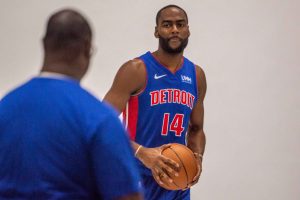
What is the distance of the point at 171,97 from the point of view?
3490 mm

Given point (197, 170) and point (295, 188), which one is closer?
point (197, 170)

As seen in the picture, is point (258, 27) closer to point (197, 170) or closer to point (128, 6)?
point (128, 6)

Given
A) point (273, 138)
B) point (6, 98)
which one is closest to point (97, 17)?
point (273, 138)

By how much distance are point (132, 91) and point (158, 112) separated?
7.8 inches

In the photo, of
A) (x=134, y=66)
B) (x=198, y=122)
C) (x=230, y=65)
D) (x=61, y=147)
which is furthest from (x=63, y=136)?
(x=230, y=65)

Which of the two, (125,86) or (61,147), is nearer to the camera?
(61,147)

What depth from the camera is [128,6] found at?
489 centimetres

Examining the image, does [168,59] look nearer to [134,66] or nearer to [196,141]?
[134,66]

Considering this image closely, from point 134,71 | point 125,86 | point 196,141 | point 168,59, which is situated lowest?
point 196,141

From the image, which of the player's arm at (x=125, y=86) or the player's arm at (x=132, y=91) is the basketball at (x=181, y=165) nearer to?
the player's arm at (x=132, y=91)

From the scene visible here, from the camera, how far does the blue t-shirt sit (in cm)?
156

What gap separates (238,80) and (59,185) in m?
3.52

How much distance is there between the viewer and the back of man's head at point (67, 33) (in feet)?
5.33

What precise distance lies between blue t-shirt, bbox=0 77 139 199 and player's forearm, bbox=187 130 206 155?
6.75 feet
